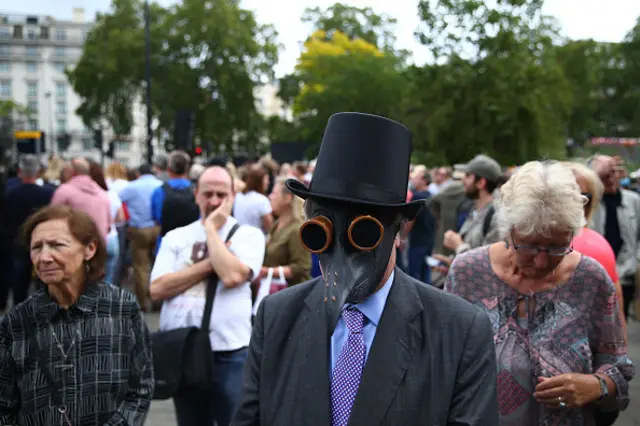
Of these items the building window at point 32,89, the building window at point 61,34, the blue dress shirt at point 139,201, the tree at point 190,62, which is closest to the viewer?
the blue dress shirt at point 139,201

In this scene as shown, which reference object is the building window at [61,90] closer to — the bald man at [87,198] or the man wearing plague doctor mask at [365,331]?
the bald man at [87,198]

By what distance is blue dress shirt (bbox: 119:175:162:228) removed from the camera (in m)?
9.80

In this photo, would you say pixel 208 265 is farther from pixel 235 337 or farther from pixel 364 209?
pixel 364 209

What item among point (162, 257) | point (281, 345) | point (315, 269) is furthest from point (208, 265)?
point (315, 269)

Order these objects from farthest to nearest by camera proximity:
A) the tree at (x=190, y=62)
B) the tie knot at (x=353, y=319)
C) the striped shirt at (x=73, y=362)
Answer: the tree at (x=190, y=62), the striped shirt at (x=73, y=362), the tie knot at (x=353, y=319)

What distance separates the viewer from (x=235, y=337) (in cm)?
421

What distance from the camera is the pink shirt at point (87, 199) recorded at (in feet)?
25.4

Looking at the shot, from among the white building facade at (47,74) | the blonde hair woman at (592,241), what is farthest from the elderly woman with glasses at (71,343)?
the white building facade at (47,74)

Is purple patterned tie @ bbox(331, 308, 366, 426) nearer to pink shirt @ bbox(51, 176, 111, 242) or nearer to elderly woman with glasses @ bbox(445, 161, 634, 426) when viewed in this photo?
elderly woman with glasses @ bbox(445, 161, 634, 426)

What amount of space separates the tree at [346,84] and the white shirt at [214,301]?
153 ft

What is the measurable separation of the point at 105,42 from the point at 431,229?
40.6 metres

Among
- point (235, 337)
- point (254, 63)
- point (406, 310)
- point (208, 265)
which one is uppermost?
point (254, 63)

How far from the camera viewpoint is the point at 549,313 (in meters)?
2.96

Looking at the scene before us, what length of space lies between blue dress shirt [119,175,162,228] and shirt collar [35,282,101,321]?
670 cm
